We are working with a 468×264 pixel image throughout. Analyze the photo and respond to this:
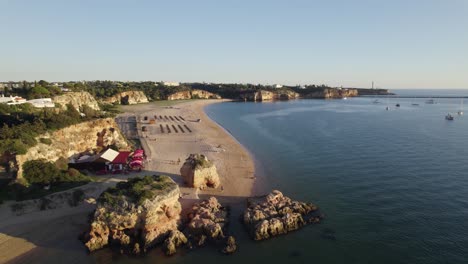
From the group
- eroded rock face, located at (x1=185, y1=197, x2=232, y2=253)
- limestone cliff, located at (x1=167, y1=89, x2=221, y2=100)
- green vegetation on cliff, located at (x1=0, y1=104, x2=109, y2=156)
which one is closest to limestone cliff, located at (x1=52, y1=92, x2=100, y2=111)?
green vegetation on cliff, located at (x1=0, y1=104, x2=109, y2=156)

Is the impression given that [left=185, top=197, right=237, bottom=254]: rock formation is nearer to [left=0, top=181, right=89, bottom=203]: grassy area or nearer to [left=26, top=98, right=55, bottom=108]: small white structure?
[left=0, top=181, right=89, bottom=203]: grassy area

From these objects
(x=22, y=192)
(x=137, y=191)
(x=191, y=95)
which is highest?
(x=191, y=95)

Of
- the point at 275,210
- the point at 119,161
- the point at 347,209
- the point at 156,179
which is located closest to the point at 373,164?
the point at 347,209

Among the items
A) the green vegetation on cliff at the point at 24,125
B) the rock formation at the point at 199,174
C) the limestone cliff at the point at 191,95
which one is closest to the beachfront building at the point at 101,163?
the green vegetation on cliff at the point at 24,125

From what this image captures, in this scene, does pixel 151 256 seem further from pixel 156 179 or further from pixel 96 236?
pixel 156 179

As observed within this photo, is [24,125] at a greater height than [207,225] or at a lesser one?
greater

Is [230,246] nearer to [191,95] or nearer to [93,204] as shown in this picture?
[93,204]

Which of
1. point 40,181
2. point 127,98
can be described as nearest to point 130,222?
point 40,181

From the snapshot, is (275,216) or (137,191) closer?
(137,191)

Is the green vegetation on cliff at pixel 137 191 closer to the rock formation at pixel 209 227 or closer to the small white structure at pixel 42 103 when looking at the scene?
the rock formation at pixel 209 227
